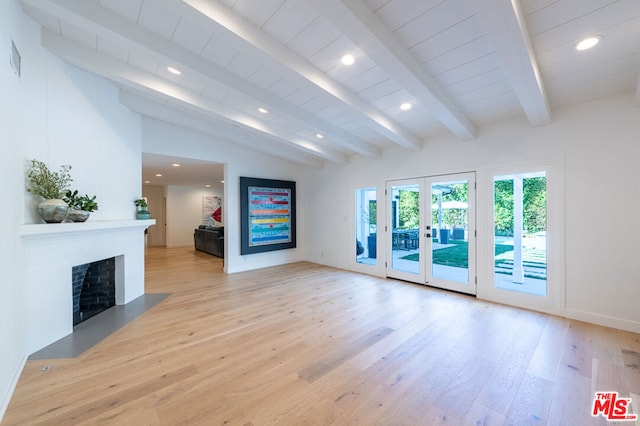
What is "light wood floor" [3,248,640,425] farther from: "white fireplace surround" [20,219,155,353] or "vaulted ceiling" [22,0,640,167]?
"vaulted ceiling" [22,0,640,167]

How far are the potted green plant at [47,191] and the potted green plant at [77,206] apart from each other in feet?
0.53

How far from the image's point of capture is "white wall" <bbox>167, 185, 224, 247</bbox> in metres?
9.84

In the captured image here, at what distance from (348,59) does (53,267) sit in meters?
3.62

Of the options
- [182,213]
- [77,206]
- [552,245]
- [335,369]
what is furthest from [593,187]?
[182,213]

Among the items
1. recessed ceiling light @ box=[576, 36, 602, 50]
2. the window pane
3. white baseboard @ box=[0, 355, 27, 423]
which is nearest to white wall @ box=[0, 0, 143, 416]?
white baseboard @ box=[0, 355, 27, 423]

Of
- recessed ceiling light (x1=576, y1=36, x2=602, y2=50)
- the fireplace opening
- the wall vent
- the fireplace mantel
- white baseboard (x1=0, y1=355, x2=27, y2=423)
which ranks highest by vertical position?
recessed ceiling light (x1=576, y1=36, x2=602, y2=50)

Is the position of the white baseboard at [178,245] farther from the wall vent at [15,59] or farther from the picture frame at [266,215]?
the wall vent at [15,59]

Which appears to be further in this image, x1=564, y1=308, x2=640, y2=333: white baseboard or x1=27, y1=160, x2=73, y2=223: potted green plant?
x1=564, y1=308, x2=640, y2=333: white baseboard

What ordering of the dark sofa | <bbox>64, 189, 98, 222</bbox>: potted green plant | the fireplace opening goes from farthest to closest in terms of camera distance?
1. the dark sofa
2. the fireplace opening
3. <bbox>64, 189, 98, 222</bbox>: potted green plant

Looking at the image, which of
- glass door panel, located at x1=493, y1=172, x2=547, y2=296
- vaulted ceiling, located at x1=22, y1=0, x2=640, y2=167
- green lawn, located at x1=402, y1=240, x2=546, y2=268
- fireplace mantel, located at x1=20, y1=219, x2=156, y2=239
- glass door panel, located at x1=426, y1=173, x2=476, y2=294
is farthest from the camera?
glass door panel, located at x1=426, y1=173, x2=476, y2=294

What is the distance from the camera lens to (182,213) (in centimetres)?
1010

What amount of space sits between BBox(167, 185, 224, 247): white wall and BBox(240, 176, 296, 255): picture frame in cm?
570

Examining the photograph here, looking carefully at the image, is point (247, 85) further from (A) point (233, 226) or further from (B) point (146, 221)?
(A) point (233, 226)

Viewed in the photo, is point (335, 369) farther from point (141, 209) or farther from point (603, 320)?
point (141, 209)
